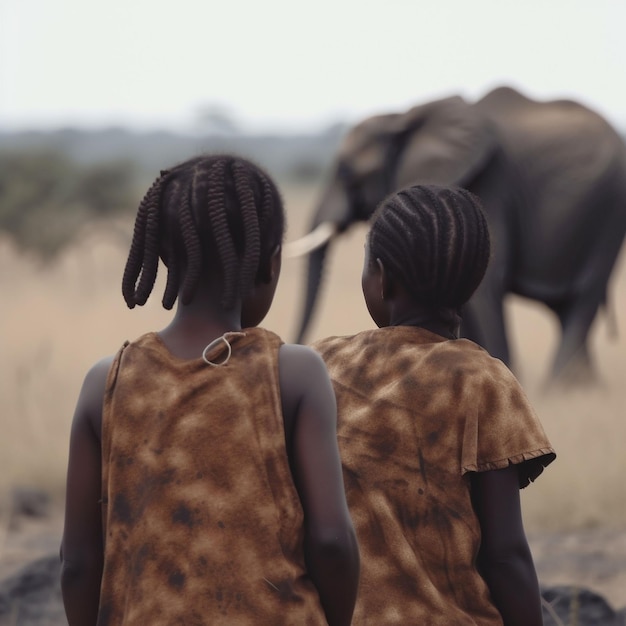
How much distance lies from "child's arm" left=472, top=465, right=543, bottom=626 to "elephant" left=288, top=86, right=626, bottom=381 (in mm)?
6117

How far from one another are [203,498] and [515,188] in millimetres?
7383

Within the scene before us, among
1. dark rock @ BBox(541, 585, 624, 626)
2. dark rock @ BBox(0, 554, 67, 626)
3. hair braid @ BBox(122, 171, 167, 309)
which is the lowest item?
dark rock @ BBox(0, 554, 67, 626)

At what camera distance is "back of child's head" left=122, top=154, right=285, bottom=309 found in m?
2.02

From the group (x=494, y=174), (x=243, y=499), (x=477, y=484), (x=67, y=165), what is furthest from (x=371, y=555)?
(x=67, y=165)

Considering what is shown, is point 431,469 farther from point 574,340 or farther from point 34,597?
point 574,340

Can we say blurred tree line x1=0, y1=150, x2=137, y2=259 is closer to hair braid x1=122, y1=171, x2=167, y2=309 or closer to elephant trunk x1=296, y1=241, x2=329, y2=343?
elephant trunk x1=296, y1=241, x2=329, y2=343

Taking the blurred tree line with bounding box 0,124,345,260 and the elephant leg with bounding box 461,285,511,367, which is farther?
the blurred tree line with bounding box 0,124,345,260

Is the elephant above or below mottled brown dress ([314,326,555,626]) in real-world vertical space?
below

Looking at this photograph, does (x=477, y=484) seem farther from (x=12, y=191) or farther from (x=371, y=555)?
(x=12, y=191)

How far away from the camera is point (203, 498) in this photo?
1.96 m

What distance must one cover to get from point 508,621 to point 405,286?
578 mm

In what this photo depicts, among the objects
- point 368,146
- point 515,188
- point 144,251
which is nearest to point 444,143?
point 368,146

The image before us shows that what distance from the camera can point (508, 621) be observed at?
2281 millimetres

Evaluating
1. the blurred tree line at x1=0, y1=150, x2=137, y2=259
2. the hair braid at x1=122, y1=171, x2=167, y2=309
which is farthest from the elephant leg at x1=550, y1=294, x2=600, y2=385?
the blurred tree line at x1=0, y1=150, x2=137, y2=259
